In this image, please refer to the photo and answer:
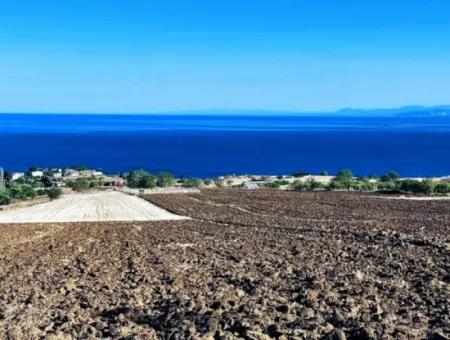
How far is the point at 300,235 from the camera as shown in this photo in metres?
25.4

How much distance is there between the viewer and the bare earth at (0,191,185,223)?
37.1 meters

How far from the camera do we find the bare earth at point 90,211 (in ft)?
122

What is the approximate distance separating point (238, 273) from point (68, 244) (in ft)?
32.1

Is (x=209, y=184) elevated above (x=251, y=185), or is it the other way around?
(x=251, y=185)

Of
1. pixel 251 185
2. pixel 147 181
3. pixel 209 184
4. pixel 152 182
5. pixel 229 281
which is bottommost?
pixel 209 184

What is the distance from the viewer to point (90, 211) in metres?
41.3

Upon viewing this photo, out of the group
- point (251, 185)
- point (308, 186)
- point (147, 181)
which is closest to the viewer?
point (308, 186)

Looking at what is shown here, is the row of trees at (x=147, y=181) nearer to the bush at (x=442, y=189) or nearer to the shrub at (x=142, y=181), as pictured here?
the shrub at (x=142, y=181)

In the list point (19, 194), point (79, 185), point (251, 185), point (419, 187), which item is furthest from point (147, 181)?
point (419, 187)

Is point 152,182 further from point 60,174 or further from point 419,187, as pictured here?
point 419,187

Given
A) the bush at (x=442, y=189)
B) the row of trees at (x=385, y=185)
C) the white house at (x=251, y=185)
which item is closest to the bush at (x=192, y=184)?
the white house at (x=251, y=185)

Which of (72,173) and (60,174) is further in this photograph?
(72,173)

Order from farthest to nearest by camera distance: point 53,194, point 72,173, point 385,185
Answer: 1. point 72,173
2. point 385,185
3. point 53,194

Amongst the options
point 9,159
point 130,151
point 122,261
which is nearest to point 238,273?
point 122,261
